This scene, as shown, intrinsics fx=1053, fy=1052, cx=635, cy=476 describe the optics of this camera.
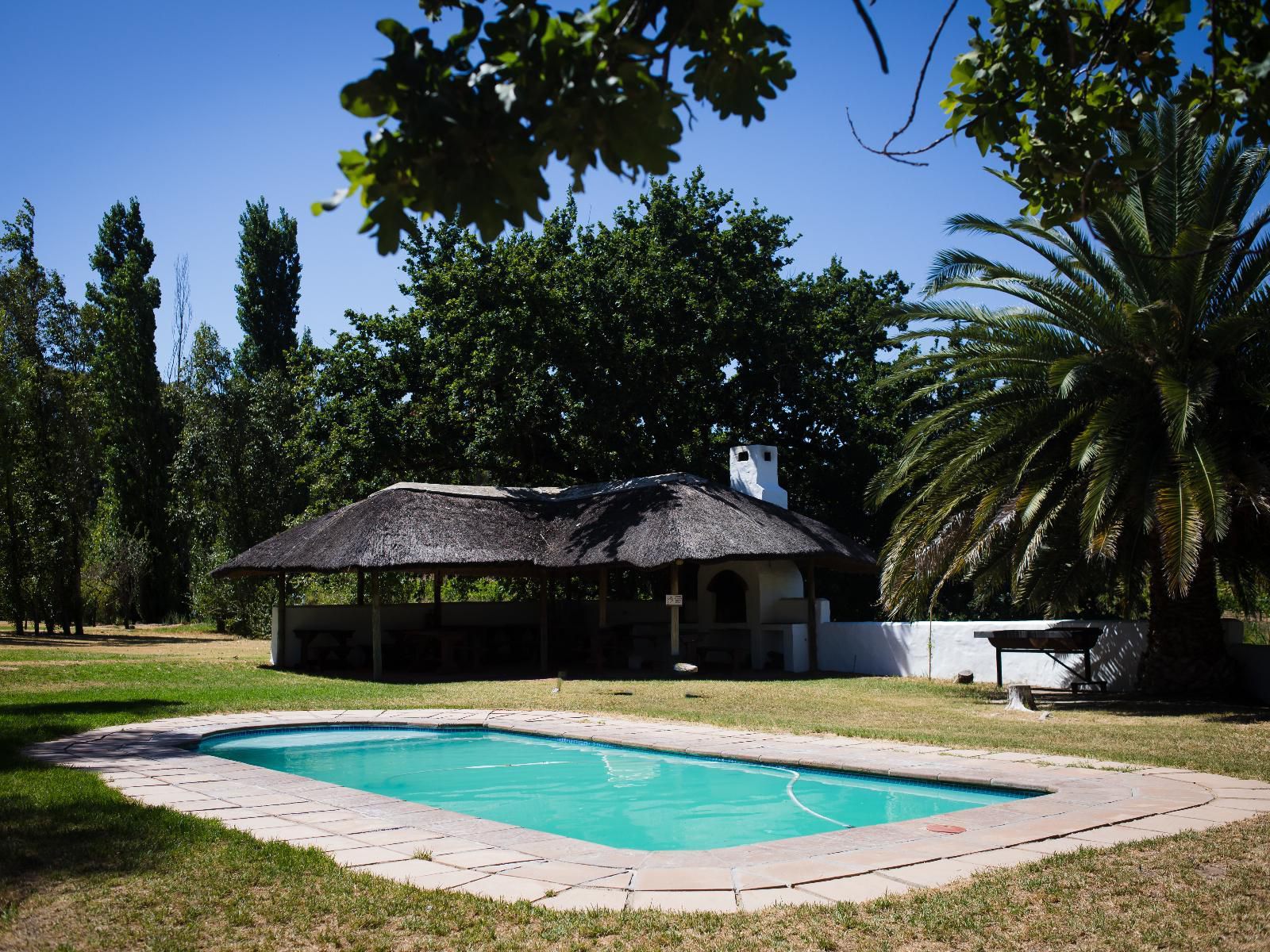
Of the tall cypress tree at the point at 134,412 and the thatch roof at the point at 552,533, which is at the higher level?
the tall cypress tree at the point at 134,412

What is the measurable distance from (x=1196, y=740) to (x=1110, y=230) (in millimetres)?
5889

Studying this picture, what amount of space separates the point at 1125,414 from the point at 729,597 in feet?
34.2

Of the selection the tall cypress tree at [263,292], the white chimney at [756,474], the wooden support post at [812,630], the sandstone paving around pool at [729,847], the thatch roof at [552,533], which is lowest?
the sandstone paving around pool at [729,847]

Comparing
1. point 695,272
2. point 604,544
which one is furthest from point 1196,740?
point 695,272

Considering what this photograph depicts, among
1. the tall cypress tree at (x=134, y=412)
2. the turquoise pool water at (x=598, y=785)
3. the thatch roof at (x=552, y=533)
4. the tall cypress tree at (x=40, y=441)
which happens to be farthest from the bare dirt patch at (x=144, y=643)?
the turquoise pool water at (x=598, y=785)

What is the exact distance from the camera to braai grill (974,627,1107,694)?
1376 cm

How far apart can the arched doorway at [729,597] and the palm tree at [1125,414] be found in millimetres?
6707

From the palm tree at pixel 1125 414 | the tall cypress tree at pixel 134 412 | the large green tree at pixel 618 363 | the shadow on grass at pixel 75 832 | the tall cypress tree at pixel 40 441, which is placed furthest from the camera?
the tall cypress tree at pixel 134 412

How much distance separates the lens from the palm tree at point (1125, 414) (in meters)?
11.4

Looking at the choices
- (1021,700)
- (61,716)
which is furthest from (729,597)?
(61,716)

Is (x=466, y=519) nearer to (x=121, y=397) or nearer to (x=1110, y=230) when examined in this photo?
(x=1110, y=230)

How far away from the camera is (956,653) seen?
1766 cm

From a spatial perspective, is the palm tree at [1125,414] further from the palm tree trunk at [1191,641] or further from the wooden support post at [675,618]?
the wooden support post at [675,618]

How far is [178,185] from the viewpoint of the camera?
1376 cm
